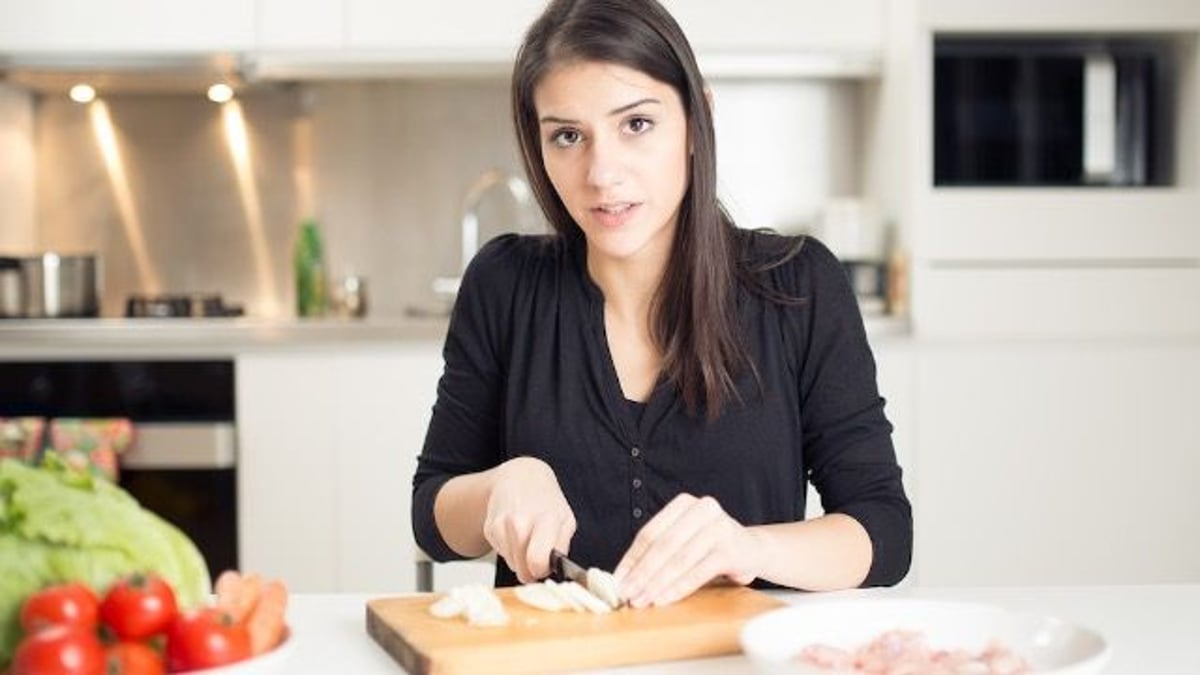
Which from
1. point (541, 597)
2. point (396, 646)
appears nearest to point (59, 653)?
point (396, 646)

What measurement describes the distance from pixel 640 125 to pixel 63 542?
812mm

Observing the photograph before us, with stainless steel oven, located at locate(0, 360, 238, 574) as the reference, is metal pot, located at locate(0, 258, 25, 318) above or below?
above

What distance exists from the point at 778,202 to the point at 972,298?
68 centimetres

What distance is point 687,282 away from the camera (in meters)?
1.91

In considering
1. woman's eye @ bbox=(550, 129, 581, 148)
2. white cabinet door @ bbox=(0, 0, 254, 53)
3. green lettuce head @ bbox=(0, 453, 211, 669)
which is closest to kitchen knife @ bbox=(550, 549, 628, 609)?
green lettuce head @ bbox=(0, 453, 211, 669)

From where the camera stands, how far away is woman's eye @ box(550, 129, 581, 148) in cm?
177

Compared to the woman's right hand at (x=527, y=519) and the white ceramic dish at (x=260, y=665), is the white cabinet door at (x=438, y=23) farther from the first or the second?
the white ceramic dish at (x=260, y=665)

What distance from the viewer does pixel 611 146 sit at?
5.67 feet

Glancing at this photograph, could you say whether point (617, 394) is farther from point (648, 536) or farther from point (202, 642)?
point (202, 642)

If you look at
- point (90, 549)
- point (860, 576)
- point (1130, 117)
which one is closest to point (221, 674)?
point (90, 549)

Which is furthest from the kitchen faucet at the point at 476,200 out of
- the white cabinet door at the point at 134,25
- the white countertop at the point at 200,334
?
the white cabinet door at the point at 134,25

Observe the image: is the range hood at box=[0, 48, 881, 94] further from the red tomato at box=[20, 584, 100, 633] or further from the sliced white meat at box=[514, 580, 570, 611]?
the red tomato at box=[20, 584, 100, 633]

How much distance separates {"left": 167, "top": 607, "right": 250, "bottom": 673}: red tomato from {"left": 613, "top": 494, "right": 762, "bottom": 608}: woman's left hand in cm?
37

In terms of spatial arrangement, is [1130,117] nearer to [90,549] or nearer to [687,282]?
[687,282]
